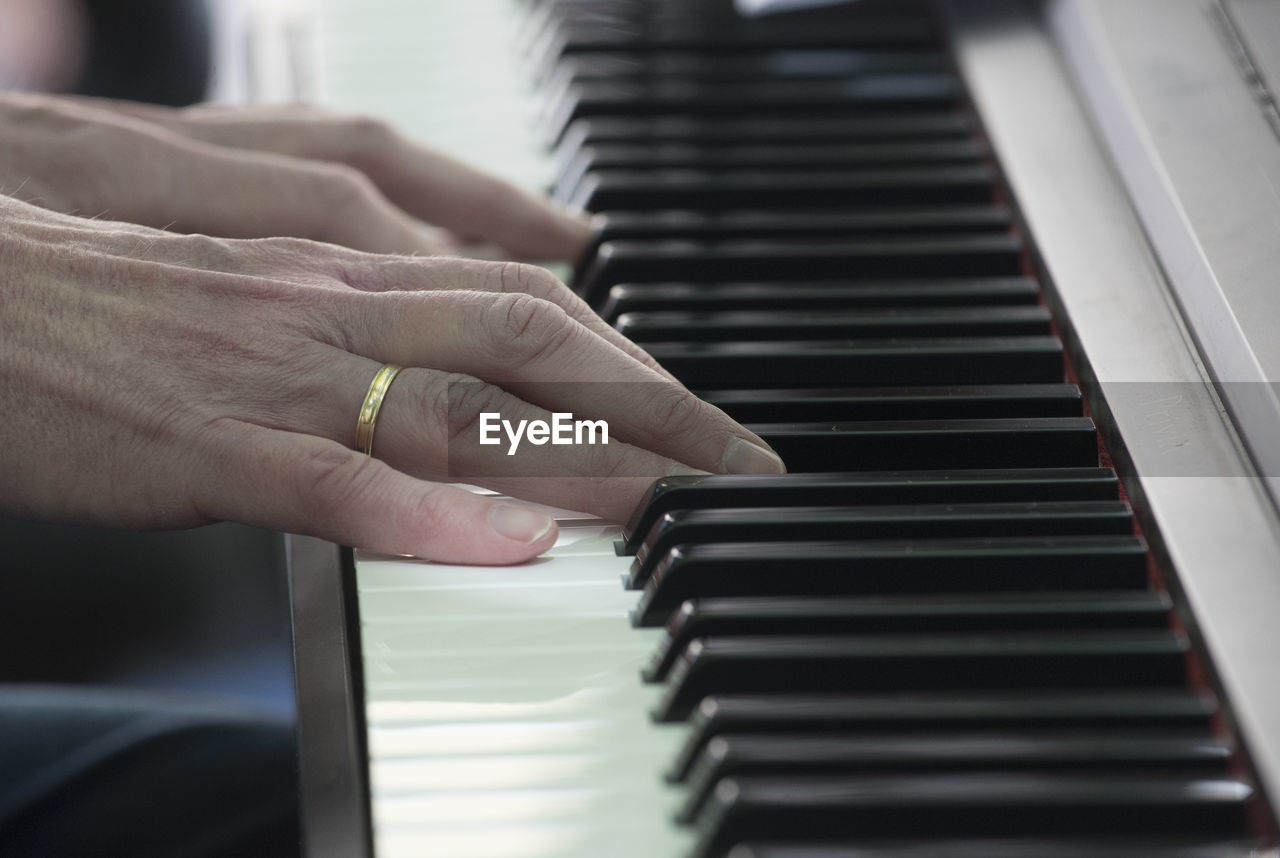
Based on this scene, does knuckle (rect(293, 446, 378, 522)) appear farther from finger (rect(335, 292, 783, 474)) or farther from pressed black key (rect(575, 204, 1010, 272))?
pressed black key (rect(575, 204, 1010, 272))

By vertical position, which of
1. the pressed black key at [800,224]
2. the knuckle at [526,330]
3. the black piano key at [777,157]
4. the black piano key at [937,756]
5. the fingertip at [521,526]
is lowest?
the black piano key at [937,756]

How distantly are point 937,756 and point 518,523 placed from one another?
34cm

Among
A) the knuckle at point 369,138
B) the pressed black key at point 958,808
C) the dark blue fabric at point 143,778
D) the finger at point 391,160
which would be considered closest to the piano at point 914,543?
the pressed black key at point 958,808

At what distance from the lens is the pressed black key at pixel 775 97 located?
4.83ft

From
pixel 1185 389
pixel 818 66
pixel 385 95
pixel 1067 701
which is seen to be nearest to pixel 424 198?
pixel 385 95

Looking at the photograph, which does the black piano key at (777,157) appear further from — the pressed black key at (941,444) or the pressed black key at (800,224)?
the pressed black key at (941,444)

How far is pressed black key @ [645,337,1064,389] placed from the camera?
3.52 ft

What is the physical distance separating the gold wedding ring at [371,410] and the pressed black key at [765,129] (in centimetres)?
54

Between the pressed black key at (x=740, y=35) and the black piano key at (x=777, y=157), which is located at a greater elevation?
the pressed black key at (x=740, y=35)

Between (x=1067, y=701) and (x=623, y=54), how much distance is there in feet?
3.44

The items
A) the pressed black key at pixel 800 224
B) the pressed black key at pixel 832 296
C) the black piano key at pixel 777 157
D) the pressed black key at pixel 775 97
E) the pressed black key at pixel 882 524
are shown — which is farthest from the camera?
the pressed black key at pixel 775 97

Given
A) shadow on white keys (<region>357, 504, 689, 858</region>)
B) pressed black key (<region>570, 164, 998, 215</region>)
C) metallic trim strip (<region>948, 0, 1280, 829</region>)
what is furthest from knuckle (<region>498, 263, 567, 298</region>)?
metallic trim strip (<region>948, 0, 1280, 829</region>)

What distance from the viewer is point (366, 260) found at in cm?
109

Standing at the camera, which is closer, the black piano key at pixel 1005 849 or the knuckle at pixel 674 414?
the black piano key at pixel 1005 849
